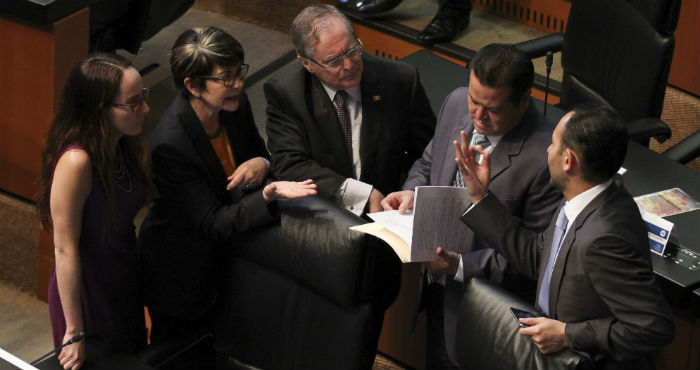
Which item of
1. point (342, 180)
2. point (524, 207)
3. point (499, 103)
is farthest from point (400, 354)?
point (499, 103)

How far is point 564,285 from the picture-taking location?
6.56 feet

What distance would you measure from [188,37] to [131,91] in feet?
0.62

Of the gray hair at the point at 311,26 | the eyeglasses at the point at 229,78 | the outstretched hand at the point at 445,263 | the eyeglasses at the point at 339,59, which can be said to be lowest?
the outstretched hand at the point at 445,263

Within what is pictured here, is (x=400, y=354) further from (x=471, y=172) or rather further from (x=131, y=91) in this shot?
(x=131, y=91)

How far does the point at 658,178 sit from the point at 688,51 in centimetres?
155

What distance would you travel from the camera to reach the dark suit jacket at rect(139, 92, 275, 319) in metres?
2.43

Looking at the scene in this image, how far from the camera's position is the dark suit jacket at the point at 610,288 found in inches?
74.5

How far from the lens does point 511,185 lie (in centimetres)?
223

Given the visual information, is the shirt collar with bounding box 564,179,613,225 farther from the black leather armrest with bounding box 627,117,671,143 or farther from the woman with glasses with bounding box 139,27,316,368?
the black leather armrest with bounding box 627,117,671,143

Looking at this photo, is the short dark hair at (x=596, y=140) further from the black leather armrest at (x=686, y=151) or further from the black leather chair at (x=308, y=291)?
the black leather armrest at (x=686, y=151)

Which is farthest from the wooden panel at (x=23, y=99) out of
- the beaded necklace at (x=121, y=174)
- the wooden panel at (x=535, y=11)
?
the wooden panel at (x=535, y=11)

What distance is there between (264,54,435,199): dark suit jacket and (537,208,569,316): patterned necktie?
0.65 metres

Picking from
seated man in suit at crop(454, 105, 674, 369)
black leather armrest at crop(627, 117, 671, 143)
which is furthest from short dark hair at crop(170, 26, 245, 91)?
black leather armrest at crop(627, 117, 671, 143)

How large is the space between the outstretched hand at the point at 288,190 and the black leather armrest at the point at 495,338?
1.42 ft
